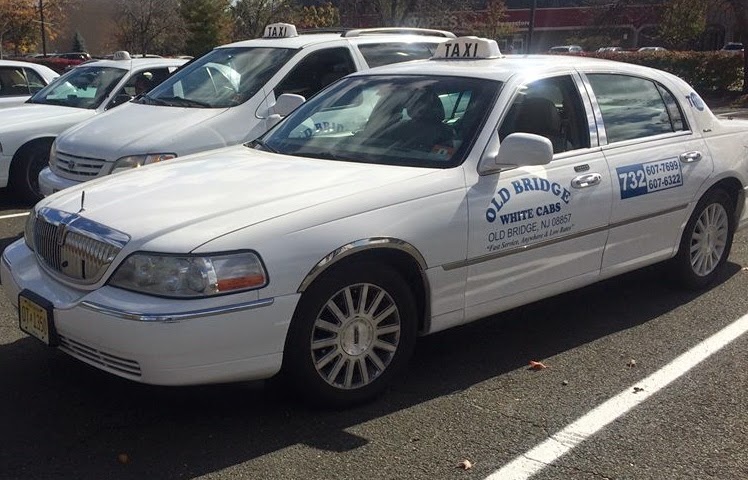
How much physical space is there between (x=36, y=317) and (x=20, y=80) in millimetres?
8355

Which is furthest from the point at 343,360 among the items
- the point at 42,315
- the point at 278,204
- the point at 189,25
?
the point at 189,25

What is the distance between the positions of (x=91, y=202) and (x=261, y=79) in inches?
149

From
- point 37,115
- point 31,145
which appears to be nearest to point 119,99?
point 37,115

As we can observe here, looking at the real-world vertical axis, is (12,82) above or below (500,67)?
below

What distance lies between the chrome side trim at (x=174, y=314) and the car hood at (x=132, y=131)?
3.53 m

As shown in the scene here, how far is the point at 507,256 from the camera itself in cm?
450

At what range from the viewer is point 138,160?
6.88 metres

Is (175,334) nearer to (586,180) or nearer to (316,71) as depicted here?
(586,180)

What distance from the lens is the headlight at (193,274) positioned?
3.54 meters

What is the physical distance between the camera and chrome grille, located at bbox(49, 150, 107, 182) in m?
7.06

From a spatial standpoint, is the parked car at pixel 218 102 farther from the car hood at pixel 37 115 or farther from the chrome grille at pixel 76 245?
the chrome grille at pixel 76 245

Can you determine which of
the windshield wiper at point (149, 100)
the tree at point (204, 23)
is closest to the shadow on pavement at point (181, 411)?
→ the windshield wiper at point (149, 100)

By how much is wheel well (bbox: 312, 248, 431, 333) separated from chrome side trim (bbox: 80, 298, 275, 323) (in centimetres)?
39

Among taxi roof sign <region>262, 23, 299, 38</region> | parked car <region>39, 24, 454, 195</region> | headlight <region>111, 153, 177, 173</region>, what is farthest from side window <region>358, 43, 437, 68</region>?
headlight <region>111, 153, 177, 173</region>
